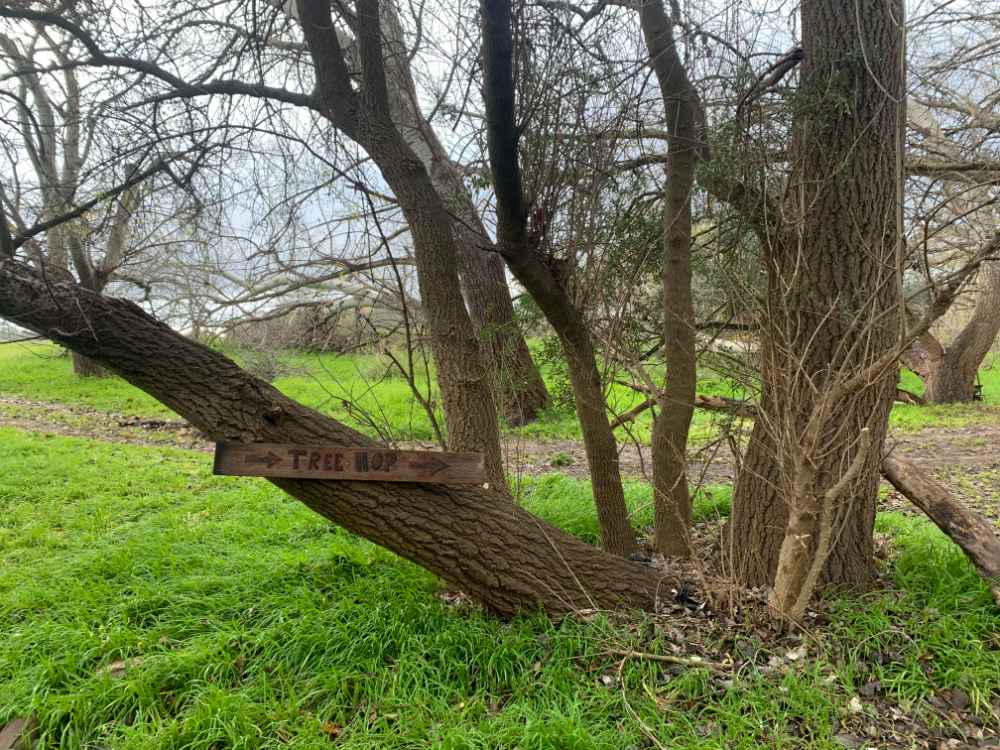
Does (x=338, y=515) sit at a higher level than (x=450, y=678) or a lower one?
higher

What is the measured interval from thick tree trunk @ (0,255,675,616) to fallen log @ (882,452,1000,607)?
1499mm

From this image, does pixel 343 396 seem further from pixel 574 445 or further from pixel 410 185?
pixel 410 185

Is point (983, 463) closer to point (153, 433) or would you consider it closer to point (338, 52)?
point (338, 52)

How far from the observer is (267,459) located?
263 centimetres

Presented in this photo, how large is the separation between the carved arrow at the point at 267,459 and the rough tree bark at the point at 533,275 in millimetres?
1539

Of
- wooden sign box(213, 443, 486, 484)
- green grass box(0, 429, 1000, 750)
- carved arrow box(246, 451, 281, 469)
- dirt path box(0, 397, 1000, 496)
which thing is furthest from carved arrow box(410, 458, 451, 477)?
dirt path box(0, 397, 1000, 496)

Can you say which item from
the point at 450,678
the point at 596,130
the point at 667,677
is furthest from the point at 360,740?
the point at 596,130

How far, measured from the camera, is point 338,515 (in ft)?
9.26

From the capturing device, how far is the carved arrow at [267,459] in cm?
262

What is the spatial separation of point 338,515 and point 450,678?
0.93 m

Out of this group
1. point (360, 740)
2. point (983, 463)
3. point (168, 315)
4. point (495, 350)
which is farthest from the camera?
point (168, 315)

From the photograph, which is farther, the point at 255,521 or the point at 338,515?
the point at 255,521

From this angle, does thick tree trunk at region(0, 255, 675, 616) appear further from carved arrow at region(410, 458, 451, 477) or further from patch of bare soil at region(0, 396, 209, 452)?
patch of bare soil at region(0, 396, 209, 452)

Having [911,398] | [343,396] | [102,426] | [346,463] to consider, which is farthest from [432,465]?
[911,398]
